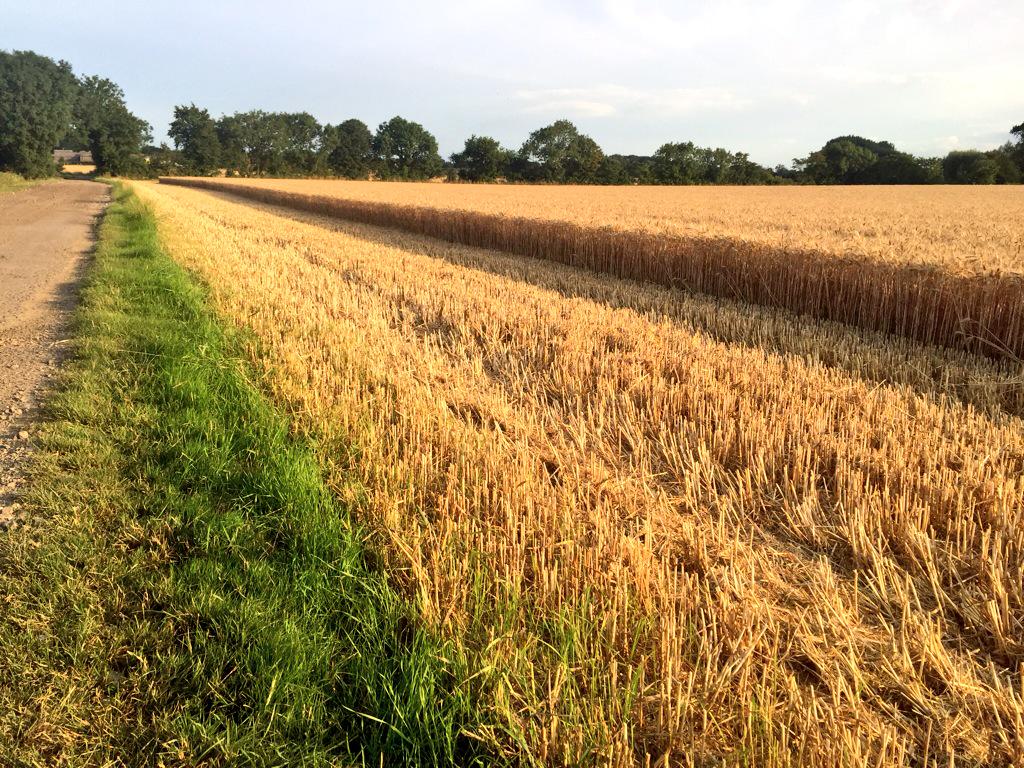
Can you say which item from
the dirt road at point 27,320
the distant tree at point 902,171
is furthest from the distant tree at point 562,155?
the dirt road at point 27,320

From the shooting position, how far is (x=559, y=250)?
47.4ft

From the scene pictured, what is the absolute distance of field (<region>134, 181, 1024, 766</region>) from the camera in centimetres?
190

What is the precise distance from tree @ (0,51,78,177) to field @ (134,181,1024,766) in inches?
3307

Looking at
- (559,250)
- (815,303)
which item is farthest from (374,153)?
(815,303)

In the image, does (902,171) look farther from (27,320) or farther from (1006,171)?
(27,320)

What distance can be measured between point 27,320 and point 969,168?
73.5 m

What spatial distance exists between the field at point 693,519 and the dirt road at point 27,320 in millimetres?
1687

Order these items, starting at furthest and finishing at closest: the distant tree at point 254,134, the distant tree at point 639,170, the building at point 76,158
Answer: the building at point 76,158
the distant tree at point 254,134
the distant tree at point 639,170

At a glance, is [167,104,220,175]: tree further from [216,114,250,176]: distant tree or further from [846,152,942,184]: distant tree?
[846,152,942,184]: distant tree

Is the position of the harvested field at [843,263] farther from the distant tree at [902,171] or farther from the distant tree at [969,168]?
the distant tree at [902,171]

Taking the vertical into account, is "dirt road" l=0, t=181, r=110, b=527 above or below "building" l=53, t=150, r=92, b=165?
below

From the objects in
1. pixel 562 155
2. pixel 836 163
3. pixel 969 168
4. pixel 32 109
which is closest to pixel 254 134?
pixel 32 109

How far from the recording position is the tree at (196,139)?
93.6 meters

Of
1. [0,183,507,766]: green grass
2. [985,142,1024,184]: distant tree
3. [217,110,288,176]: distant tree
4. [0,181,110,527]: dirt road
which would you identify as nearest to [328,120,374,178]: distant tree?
[217,110,288,176]: distant tree
